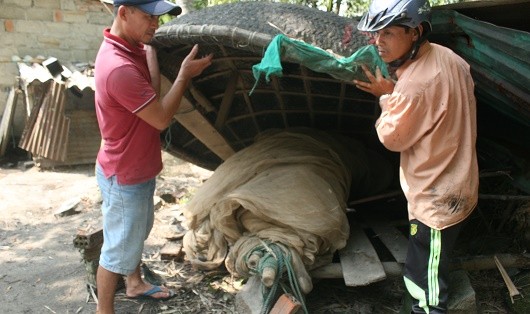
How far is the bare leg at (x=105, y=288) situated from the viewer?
272 centimetres

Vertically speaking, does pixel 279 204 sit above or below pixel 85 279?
above

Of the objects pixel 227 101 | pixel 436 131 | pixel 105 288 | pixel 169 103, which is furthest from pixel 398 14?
pixel 105 288

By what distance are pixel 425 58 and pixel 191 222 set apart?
2029 millimetres

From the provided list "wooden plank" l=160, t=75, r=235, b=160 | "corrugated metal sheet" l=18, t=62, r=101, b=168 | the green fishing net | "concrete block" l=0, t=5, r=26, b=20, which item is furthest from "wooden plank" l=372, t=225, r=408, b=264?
"concrete block" l=0, t=5, r=26, b=20

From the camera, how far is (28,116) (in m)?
7.19

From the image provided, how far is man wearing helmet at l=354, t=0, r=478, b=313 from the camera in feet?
6.64

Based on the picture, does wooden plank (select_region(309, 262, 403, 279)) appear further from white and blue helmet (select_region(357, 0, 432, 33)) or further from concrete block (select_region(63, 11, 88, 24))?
concrete block (select_region(63, 11, 88, 24))

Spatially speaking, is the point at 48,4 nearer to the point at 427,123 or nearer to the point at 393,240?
the point at 393,240

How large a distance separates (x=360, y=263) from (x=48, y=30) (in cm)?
722

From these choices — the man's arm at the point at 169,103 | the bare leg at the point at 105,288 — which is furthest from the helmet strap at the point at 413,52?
the bare leg at the point at 105,288

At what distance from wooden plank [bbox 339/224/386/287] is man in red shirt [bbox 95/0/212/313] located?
1.30m

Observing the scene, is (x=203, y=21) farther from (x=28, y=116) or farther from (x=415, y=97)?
(x=28, y=116)

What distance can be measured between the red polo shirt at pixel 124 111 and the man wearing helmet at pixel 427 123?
3.79ft

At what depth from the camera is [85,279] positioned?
352 cm
